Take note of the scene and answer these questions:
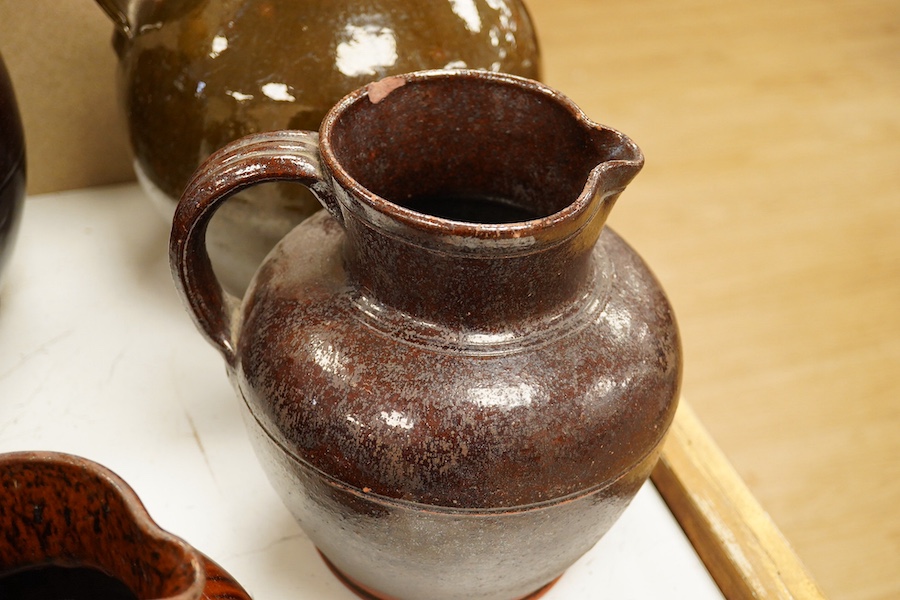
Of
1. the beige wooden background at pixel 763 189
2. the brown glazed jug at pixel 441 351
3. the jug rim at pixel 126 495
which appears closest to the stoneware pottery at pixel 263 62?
the brown glazed jug at pixel 441 351

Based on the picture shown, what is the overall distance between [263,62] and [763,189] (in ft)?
4.53

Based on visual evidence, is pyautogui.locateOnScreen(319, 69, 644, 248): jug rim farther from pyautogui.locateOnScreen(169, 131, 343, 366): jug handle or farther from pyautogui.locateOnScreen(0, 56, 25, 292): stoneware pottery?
pyautogui.locateOnScreen(0, 56, 25, 292): stoneware pottery

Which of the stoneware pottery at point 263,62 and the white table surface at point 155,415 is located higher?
the stoneware pottery at point 263,62

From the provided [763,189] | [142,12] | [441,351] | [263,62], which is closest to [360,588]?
[441,351]

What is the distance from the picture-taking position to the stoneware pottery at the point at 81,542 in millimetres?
489

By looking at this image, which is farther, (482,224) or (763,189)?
(763,189)

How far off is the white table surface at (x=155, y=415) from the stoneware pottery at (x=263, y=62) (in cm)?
14

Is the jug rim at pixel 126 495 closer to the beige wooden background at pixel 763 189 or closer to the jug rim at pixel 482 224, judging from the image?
the jug rim at pixel 482 224

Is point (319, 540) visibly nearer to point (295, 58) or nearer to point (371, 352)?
point (371, 352)

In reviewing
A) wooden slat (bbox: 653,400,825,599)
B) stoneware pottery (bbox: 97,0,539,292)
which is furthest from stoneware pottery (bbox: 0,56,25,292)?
wooden slat (bbox: 653,400,825,599)

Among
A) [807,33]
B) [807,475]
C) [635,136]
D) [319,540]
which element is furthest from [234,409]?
[807,33]

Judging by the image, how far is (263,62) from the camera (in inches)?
30.8

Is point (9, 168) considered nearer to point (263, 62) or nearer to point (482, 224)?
point (263, 62)

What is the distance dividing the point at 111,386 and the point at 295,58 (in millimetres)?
349
